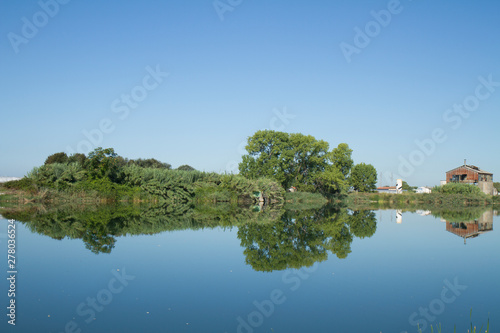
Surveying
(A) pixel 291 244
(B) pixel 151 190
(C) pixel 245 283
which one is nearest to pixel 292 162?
(B) pixel 151 190

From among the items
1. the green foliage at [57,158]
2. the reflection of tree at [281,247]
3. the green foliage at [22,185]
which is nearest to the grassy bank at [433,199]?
the green foliage at [22,185]

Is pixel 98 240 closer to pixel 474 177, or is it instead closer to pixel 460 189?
pixel 460 189

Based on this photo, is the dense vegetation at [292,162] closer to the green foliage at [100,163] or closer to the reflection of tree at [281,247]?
the green foliage at [100,163]

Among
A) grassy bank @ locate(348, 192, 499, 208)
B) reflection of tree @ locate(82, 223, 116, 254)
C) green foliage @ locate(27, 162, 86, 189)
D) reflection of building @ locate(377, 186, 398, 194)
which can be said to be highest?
→ reflection of building @ locate(377, 186, 398, 194)

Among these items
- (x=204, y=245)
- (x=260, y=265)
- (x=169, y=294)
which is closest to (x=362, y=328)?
(x=169, y=294)

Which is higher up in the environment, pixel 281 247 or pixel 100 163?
pixel 100 163

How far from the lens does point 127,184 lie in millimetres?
37156

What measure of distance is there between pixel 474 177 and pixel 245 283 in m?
67.6

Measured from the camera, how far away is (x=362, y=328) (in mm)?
5215

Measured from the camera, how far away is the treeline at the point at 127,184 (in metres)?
33.0

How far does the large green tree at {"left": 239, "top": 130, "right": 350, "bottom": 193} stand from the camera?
51.7 m

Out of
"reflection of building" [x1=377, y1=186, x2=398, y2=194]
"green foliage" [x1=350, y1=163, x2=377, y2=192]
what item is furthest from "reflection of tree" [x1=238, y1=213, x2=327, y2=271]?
"reflection of building" [x1=377, y1=186, x2=398, y2=194]

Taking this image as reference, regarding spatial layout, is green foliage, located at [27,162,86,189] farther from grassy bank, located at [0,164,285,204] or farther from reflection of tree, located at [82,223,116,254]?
reflection of tree, located at [82,223,116,254]

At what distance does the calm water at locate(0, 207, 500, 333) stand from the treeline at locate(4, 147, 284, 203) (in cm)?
2146
